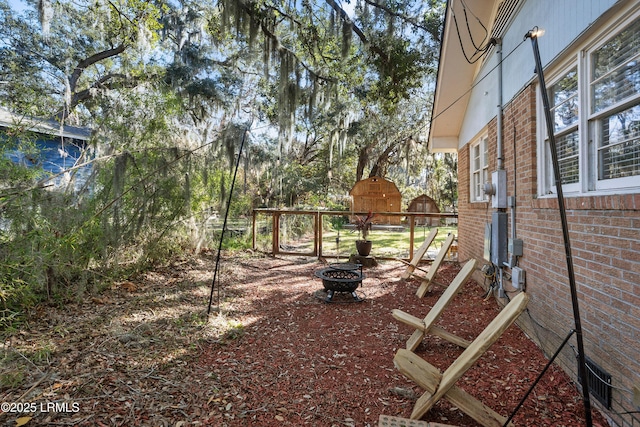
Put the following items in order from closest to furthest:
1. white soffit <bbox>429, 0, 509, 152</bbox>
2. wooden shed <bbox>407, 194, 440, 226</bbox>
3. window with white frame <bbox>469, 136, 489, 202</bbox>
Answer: white soffit <bbox>429, 0, 509, 152</bbox>, window with white frame <bbox>469, 136, 489, 202</bbox>, wooden shed <bbox>407, 194, 440, 226</bbox>

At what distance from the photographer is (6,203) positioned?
3.23 metres

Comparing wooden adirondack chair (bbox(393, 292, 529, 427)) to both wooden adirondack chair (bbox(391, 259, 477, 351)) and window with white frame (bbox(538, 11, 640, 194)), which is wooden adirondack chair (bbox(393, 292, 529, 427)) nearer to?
wooden adirondack chair (bbox(391, 259, 477, 351))

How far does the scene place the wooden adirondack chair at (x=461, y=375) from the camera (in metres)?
1.83

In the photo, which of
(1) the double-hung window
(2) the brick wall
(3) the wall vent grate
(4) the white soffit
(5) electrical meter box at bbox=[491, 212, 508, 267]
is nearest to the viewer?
(2) the brick wall

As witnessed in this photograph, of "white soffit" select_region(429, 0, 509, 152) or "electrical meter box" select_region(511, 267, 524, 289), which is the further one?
"white soffit" select_region(429, 0, 509, 152)

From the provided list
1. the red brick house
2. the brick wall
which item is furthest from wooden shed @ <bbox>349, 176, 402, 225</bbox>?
the brick wall

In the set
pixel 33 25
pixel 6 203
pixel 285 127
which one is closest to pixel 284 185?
pixel 285 127

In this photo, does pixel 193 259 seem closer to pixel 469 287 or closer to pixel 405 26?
pixel 469 287

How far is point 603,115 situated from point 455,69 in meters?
3.67

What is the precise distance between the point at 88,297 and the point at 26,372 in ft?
6.58

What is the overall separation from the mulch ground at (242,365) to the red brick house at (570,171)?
399 mm

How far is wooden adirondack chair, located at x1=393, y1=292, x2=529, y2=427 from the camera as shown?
6.01 feet

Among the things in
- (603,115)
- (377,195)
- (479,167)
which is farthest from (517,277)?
(377,195)

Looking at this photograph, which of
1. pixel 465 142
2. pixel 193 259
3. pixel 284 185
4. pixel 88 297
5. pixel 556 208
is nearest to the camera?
pixel 556 208
